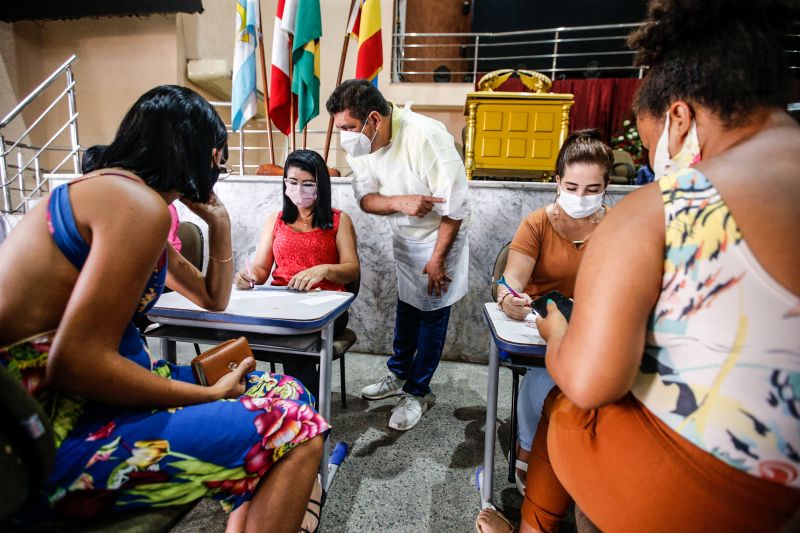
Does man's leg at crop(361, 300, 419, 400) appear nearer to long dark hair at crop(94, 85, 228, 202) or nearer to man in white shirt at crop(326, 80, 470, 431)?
man in white shirt at crop(326, 80, 470, 431)

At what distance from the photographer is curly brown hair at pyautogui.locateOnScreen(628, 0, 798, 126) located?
659 mm

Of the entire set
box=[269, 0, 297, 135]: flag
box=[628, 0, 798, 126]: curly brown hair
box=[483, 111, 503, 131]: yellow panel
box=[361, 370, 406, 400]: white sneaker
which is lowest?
box=[361, 370, 406, 400]: white sneaker

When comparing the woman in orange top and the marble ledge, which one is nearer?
the woman in orange top

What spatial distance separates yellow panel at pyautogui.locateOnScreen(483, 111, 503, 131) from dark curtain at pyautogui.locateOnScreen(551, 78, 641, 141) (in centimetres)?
361

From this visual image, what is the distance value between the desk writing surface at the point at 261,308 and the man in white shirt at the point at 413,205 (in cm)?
70

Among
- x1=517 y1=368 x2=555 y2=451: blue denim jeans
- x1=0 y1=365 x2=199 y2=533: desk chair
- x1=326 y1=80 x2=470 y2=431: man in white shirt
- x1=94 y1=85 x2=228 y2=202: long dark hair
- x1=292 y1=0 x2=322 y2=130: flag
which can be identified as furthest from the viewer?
x1=292 y1=0 x2=322 y2=130: flag

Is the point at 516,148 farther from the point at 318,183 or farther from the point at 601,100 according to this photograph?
the point at 601,100

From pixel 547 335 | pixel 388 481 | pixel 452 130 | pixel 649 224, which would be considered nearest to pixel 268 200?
pixel 388 481

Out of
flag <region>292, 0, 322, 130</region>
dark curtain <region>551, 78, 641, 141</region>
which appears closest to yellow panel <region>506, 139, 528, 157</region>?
flag <region>292, 0, 322, 130</region>

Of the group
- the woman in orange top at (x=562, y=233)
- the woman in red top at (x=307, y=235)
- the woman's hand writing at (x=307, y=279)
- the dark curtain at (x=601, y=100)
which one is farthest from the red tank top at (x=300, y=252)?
the dark curtain at (x=601, y=100)

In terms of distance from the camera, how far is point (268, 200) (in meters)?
3.01

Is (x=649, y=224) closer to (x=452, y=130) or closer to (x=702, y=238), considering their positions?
(x=702, y=238)

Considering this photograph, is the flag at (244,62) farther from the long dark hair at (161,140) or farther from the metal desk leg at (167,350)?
the long dark hair at (161,140)

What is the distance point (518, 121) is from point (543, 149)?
Answer: 305 mm
